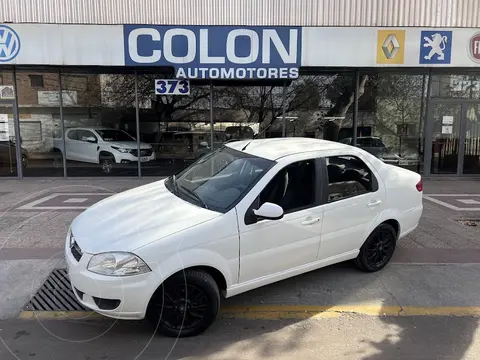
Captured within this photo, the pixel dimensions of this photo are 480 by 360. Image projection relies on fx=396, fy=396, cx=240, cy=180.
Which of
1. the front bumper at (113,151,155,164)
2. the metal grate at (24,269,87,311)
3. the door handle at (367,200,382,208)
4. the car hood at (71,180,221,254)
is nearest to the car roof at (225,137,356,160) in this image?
the door handle at (367,200,382,208)

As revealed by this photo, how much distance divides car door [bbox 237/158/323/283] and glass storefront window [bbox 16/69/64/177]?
31.1ft

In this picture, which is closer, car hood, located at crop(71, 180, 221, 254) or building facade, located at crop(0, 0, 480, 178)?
car hood, located at crop(71, 180, 221, 254)

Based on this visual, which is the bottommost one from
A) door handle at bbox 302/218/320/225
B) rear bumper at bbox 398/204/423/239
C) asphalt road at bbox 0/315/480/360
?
asphalt road at bbox 0/315/480/360

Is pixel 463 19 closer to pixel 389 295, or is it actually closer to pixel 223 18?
pixel 223 18

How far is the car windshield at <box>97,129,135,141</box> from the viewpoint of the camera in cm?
1151

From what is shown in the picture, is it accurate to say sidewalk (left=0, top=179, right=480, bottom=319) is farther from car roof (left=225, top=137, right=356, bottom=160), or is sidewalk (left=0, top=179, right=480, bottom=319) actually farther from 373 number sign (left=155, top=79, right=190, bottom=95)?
373 number sign (left=155, top=79, right=190, bottom=95)

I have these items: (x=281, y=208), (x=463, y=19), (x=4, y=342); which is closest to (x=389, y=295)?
(x=281, y=208)

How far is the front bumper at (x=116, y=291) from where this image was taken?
310 cm

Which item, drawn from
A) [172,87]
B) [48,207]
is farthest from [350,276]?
[172,87]

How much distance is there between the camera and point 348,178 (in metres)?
4.38

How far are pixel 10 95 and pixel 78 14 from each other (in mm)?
3157

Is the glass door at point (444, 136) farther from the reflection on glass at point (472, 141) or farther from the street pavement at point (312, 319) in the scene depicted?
the street pavement at point (312, 319)

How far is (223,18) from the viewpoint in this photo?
33.2 feet

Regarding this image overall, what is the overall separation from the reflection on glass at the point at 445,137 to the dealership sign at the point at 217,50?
15.8 ft
